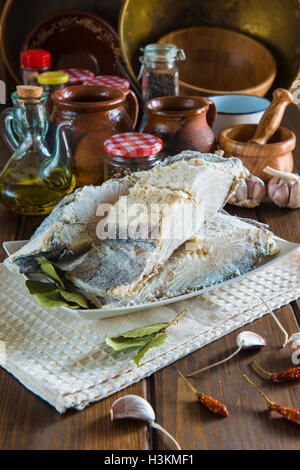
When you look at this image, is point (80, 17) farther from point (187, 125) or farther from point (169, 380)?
point (169, 380)

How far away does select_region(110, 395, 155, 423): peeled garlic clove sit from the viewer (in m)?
0.77

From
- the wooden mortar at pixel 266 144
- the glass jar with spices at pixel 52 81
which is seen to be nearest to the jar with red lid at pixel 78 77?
the glass jar with spices at pixel 52 81

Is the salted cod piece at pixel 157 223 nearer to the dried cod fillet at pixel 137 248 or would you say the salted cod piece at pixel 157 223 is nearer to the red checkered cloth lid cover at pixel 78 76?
the dried cod fillet at pixel 137 248

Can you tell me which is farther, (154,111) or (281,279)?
(154,111)

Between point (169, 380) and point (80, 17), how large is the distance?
1671 mm

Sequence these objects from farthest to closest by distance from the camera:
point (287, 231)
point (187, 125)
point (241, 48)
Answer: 1. point (241, 48)
2. point (187, 125)
3. point (287, 231)

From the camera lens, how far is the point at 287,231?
133 cm

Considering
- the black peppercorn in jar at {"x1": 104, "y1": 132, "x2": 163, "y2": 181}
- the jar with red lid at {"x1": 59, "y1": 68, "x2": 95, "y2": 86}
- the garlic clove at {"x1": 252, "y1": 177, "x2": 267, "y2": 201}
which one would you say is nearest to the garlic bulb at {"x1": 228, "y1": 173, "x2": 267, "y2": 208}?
the garlic clove at {"x1": 252, "y1": 177, "x2": 267, "y2": 201}

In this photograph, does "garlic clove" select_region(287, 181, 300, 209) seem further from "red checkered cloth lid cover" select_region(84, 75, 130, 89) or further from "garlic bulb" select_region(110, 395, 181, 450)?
"garlic bulb" select_region(110, 395, 181, 450)

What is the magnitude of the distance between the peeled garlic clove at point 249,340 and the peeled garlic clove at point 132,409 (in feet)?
0.63

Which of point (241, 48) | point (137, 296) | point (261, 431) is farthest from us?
point (241, 48)

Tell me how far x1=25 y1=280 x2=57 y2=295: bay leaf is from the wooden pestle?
719 millimetres

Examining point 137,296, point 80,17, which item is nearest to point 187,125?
point 137,296

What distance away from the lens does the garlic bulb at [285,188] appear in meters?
1.40
